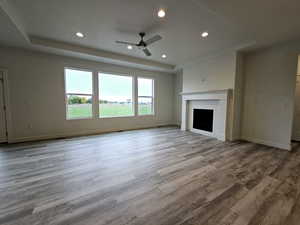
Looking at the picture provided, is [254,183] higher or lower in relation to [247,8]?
lower

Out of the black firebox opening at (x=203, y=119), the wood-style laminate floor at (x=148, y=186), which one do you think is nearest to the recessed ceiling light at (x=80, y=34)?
the wood-style laminate floor at (x=148, y=186)

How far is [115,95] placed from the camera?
5719mm

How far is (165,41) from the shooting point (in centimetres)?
378

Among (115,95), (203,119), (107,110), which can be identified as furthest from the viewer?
(115,95)

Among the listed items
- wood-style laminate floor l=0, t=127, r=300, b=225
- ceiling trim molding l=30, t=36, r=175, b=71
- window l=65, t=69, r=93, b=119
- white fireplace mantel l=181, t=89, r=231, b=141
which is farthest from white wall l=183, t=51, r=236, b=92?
window l=65, t=69, r=93, b=119

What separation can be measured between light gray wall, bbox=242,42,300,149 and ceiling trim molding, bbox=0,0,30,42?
5.70 meters

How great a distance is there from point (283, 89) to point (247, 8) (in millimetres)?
2499

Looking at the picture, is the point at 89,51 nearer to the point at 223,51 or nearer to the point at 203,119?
the point at 223,51

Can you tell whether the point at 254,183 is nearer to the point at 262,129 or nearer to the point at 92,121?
the point at 262,129

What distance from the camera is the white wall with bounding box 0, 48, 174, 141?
4.00 metres

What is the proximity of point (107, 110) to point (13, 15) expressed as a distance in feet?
11.7

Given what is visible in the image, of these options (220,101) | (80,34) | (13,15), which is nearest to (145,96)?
(220,101)

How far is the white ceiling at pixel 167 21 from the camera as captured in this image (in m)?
A: 2.33

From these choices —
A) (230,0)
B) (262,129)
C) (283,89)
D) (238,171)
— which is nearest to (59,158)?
(238,171)
